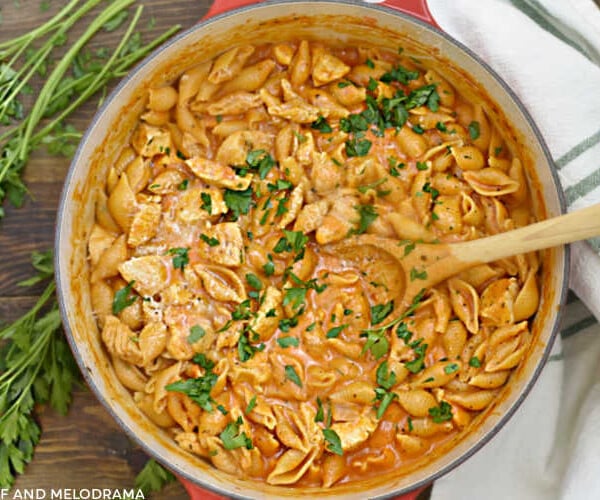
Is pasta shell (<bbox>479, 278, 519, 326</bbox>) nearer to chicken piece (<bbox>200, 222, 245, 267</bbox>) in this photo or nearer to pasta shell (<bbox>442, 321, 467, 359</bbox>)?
pasta shell (<bbox>442, 321, 467, 359</bbox>)

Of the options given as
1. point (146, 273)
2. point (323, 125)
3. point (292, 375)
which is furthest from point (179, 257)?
point (323, 125)

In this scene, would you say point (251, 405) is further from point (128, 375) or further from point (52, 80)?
point (52, 80)

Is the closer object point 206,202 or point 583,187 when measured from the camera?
point 583,187

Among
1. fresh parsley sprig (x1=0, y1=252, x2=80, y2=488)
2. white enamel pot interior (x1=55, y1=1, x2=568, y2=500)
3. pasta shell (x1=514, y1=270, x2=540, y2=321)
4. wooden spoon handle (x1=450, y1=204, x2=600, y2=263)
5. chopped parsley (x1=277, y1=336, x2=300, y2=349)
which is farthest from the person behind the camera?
fresh parsley sprig (x1=0, y1=252, x2=80, y2=488)

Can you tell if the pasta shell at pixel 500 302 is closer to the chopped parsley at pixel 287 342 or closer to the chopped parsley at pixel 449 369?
the chopped parsley at pixel 449 369

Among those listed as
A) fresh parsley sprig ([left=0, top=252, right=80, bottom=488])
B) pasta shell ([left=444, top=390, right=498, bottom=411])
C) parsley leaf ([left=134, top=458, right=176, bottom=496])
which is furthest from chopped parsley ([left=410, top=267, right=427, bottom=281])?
fresh parsley sprig ([left=0, top=252, right=80, bottom=488])

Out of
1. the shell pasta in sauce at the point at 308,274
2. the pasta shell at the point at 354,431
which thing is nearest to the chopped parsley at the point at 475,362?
the shell pasta in sauce at the point at 308,274
